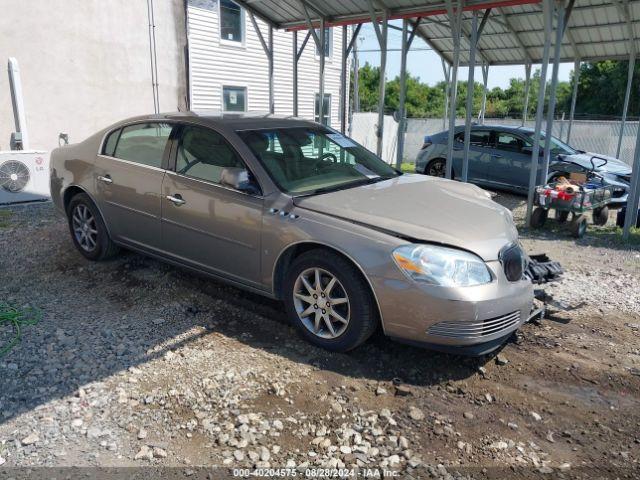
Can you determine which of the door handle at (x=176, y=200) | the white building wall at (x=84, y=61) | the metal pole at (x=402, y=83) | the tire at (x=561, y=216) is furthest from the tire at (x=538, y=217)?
the white building wall at (x=84, y=61)

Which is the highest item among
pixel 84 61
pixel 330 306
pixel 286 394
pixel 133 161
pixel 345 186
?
pixel 84 61

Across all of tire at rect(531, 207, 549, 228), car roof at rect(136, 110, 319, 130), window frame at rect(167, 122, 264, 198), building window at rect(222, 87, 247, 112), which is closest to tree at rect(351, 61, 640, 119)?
building window at rect(222, 87, 247, 112)

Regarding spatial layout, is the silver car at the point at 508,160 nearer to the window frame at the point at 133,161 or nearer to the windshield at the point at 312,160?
the windshield at the point at 312,160

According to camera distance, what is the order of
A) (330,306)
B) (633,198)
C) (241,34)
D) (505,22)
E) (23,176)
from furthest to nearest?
(241,34) → (505,22) → (23,176) → (633,198) → (330,306)

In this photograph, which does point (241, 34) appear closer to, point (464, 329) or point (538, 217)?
point (538, 217)

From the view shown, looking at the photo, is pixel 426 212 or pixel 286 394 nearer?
pixel 286 394

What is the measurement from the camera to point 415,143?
21.6 meters

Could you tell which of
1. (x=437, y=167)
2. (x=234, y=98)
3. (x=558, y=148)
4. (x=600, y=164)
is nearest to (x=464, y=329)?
(x=600, y=164)

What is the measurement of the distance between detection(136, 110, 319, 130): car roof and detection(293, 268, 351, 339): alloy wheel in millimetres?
1544

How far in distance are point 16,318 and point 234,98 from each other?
44.9 feet

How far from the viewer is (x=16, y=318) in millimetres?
4273

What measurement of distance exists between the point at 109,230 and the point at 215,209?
171cm

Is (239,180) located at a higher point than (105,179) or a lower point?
higher

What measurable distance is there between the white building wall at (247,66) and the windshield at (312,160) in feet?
38.6
